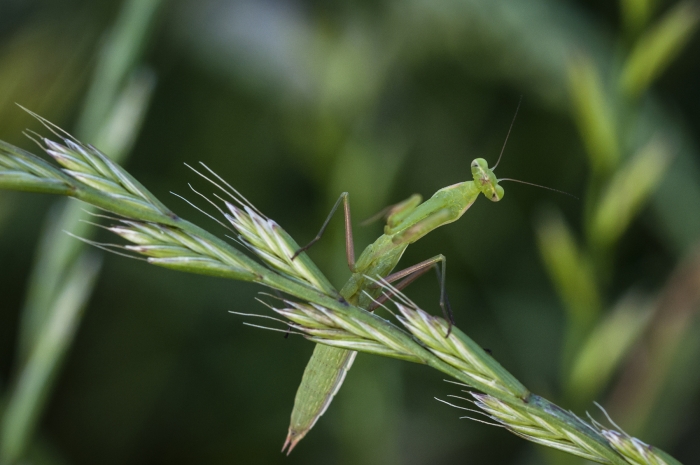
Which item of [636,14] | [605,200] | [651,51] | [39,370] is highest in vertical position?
[636,14]

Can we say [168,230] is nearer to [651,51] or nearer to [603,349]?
[603,349]

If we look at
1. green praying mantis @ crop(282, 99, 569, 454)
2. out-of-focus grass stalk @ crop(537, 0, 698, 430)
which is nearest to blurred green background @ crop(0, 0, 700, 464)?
out-of-focus grass stalk @ crop(537, 0, 698, 430)

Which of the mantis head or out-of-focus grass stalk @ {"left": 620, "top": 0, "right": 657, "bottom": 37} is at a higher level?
out-of-focus grass stalk @ {"left": 620, "top": 0, "right": 657, "bottom": 37}

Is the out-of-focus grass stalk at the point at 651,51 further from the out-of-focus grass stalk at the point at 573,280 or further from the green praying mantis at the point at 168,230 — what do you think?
the green praying mantis at the point at 168,230

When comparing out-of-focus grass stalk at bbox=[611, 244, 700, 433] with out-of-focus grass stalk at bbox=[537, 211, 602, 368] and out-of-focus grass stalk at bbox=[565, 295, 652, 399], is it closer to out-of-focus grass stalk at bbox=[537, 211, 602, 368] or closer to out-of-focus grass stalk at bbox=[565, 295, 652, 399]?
out-of-focus grass stalk at bbox=[565, 295, 652, 399]

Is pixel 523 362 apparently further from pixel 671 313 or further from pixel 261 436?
pixel 261 436

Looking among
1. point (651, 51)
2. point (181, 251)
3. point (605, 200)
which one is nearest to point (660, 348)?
point (605, 200)

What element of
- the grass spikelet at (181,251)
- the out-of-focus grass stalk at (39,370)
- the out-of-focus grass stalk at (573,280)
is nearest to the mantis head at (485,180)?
the out-of-focus grass stalk at (573,280)
